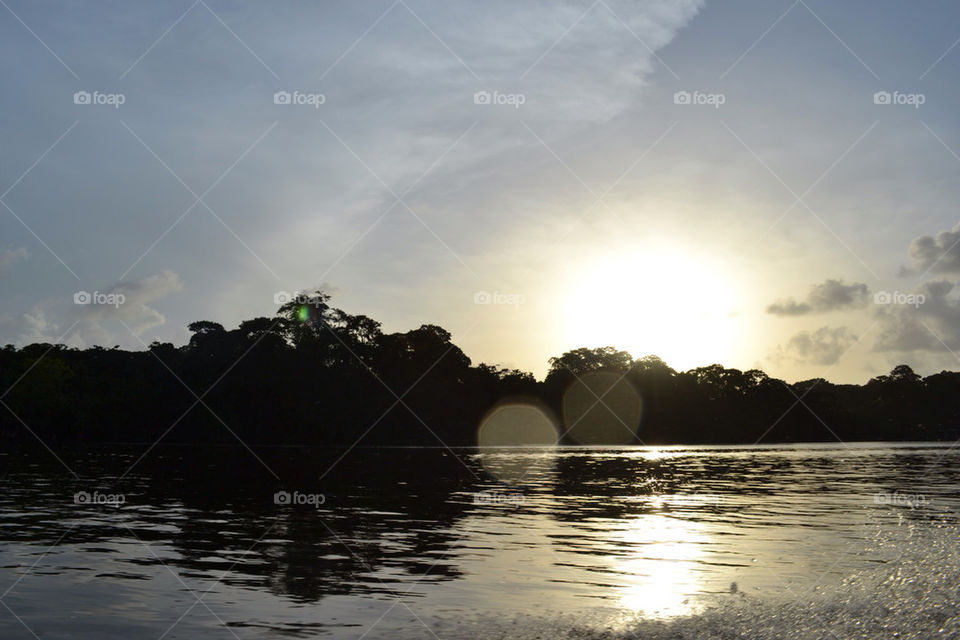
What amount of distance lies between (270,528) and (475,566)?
11.0m

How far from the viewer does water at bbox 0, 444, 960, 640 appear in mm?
15805

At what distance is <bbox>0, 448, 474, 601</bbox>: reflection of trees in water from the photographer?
69.2 feet

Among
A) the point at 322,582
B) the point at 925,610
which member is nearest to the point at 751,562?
the point at 925,610

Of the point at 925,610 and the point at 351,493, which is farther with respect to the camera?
the point at 351,493

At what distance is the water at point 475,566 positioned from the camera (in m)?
15.8

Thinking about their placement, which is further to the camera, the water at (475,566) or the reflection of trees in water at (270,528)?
the reflection of trees in water at (270,528)

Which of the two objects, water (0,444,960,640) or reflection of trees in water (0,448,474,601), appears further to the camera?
reflection of trees in water (0,448,474,601)

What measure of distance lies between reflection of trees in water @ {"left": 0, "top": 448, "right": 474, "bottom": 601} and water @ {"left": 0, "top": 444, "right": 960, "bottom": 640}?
0.42ft

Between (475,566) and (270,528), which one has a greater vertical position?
(270,528)

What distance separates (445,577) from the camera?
2073 cm

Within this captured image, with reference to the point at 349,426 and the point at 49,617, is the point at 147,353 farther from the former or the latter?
the point at 49,617

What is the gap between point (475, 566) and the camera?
74.1 feet

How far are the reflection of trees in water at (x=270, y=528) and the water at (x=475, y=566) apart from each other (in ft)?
0.42

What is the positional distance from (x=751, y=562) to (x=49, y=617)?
17.4m
